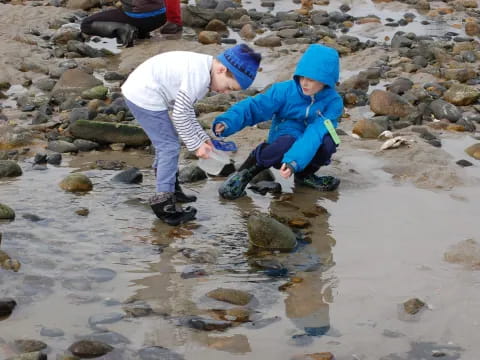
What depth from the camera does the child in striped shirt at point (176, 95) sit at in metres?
5.25

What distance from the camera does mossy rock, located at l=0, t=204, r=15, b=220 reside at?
5367mm

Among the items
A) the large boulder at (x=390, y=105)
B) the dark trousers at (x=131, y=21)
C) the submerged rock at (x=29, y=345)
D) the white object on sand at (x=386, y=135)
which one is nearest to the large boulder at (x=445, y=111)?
the large boulder at (x=390, y=105)

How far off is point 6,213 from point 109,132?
6.39ft

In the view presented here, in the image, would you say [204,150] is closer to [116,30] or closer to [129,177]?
[129,177]

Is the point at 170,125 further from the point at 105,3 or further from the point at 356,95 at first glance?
the point at 105,3

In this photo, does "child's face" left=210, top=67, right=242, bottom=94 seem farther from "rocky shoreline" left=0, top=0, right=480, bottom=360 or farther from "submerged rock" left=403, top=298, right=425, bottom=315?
"submerged rock" left=403, top=298, right=425, bottom=315

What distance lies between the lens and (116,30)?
36.3 feet

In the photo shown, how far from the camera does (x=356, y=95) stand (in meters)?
8.86

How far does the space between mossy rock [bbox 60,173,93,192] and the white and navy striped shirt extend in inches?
35.0

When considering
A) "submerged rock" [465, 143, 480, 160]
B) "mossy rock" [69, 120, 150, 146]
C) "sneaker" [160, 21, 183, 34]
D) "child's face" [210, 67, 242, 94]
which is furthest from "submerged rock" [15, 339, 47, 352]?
"sneaker" [160, 21, 183, 34]

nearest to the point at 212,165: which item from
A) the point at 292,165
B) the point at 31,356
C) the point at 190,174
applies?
the point at 190,174

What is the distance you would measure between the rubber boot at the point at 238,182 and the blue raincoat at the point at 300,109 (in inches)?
11.7

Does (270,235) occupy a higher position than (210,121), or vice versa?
(270,235)

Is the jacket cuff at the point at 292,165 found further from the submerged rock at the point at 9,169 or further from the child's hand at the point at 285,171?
the submerged rock at the point at 9,169
